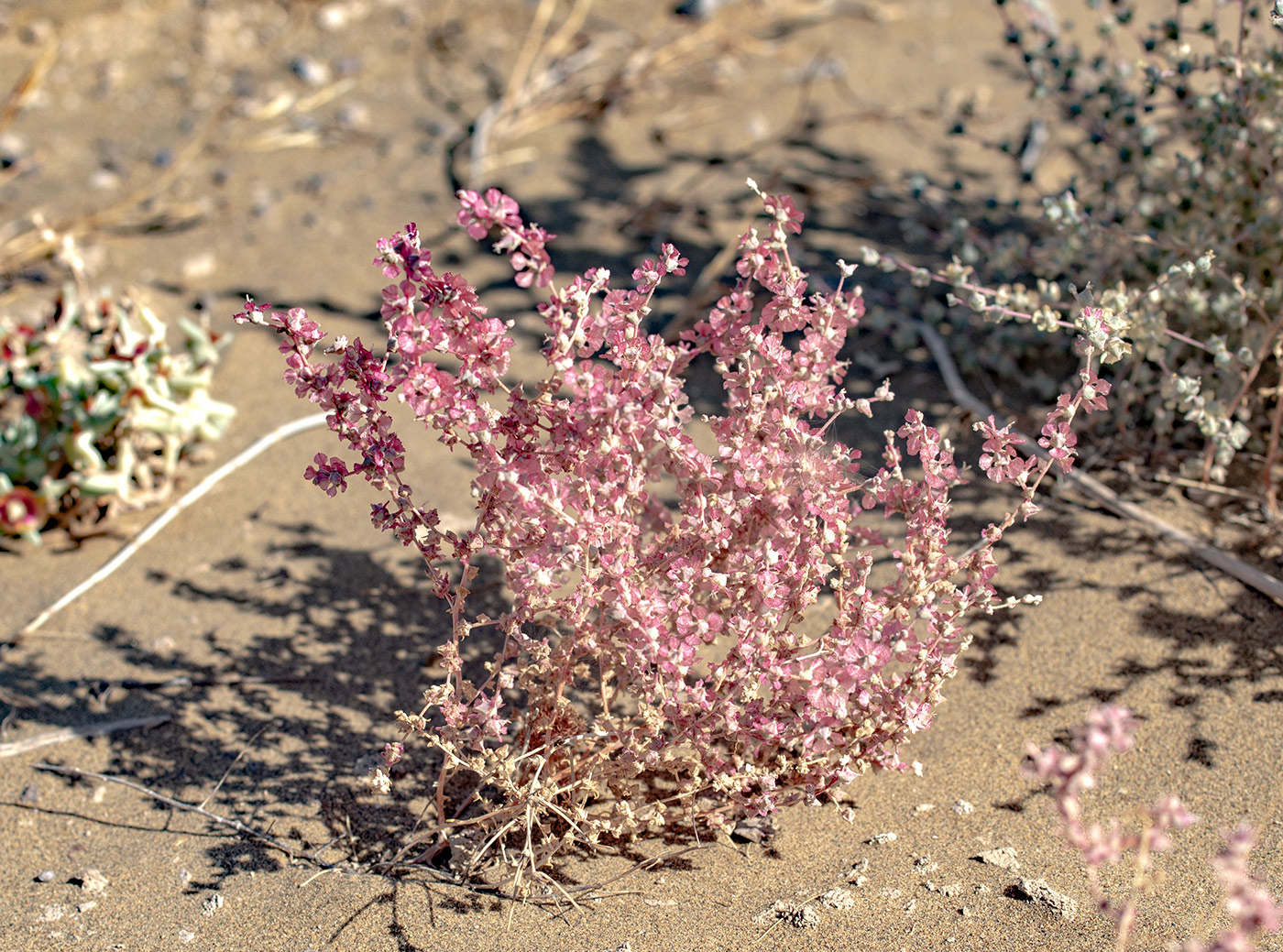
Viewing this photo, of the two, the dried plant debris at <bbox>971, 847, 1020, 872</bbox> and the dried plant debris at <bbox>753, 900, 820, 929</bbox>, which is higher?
the dried plant debris at <bbox>971, 847, 1020, 872</bbox>

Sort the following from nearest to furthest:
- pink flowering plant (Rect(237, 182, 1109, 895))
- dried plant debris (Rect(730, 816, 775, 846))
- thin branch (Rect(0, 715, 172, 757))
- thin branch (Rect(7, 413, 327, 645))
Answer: pink flowering plant (Rect(237, 182, 1109, 895)) → dried plant debris (Rect(730, 816, 775, 846)) → thin branch (Rect(0, 715, 172, 757)) → thin branch (Rect(7, 413, 327, 645))

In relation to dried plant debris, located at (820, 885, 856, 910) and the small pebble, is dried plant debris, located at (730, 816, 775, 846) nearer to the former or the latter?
dried plant debris, located at (820, 885, 856, 910)

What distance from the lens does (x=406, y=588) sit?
3.07 m

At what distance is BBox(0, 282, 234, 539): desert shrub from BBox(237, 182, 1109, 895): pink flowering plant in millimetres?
1358

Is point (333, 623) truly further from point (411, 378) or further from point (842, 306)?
point (842, 306)

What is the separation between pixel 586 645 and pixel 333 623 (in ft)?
3.72

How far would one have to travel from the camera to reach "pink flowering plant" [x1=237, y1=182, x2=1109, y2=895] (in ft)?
6.24

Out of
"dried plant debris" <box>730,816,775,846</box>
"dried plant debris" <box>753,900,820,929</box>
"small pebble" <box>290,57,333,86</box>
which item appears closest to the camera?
"dried plant debris" <box>753,900,820,929</box>

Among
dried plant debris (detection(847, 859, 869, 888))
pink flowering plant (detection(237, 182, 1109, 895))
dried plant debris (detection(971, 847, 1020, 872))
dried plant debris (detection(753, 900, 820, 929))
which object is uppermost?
pink flowering plant (detection(237, 182, 1109, 895))

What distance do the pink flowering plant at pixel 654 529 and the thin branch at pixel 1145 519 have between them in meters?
0.59

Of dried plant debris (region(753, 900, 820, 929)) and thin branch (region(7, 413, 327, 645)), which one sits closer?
dried plant debris (region(753, 900, 820, 929))

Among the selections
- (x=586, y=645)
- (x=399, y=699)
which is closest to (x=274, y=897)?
(x=399, y=699)

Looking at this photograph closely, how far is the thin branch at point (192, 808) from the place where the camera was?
2330 millimetres

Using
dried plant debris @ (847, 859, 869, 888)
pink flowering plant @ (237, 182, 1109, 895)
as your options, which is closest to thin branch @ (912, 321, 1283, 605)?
pink flowering plant @ (237, 182, 1109, 895)
